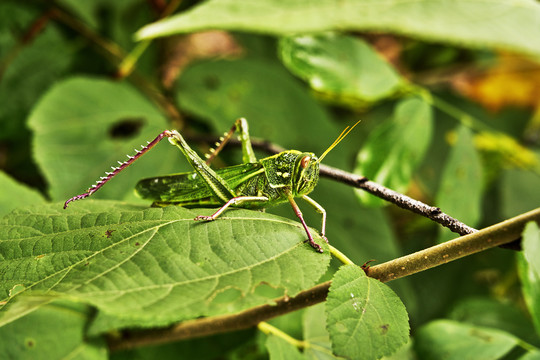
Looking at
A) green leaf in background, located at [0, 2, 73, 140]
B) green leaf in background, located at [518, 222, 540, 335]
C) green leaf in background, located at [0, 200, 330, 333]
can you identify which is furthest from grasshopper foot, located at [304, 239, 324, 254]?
green leaf in background, located at [0, 2, 73, 140]

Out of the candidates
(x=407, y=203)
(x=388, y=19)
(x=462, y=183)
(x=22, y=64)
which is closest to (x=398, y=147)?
(x=462, y=183)

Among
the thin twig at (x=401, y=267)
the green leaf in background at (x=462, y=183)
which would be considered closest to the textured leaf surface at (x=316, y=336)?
the thin twig at (x=401, y=267)

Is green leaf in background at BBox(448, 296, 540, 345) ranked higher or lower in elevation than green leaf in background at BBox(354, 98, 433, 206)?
lower

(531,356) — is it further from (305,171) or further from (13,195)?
(13,195)

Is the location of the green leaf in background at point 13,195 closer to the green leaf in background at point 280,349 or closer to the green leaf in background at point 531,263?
the green leaf in background at point 280,349

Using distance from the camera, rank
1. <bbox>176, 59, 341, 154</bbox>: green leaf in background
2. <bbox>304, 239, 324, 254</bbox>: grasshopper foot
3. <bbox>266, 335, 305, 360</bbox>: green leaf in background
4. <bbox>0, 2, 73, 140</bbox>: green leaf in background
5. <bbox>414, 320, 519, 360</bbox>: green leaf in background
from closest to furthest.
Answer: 1. <bbox>304, 239, 324, 254</bbox>: grasshopper foot
2. <bbox>266, 335, 305, 360</bbox>: green leaf in background
3. <bbox>414, 320, 519, 360</bbox>: green leaf in background
4. <bbox>176, 59, 341, 154</bbox>: green leaf in background
5. <bbox>0, 2, 73, 140</bbox>: green leaf in background

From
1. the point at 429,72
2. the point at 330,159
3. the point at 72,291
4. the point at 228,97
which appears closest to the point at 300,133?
the point at 330,159

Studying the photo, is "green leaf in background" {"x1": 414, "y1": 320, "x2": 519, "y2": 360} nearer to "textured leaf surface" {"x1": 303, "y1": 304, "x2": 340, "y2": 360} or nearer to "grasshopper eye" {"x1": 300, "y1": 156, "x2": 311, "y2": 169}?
"textured leaf surface" {"x1": 303, "y1": 304, "x2": 340, "y2": 360}

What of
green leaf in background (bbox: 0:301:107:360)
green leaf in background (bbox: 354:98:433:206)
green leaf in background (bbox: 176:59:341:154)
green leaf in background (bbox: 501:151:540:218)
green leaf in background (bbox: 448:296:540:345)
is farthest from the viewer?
green leaf in background (bbox: 501:151:540:218)
